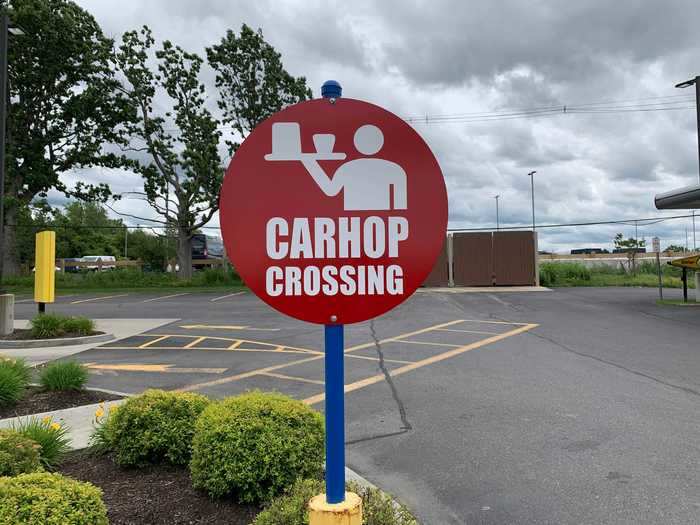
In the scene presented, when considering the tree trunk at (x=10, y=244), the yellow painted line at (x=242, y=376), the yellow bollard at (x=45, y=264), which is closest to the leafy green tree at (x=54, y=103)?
the tree trunk at (x=10, y=244)

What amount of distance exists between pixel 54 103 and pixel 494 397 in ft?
105

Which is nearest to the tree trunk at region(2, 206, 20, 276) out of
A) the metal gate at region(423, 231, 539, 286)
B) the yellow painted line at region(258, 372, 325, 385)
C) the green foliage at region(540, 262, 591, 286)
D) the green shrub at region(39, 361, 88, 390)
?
the metal gate at region(423, 231, 539, 286)

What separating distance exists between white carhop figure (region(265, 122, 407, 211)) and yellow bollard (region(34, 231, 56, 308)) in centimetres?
1146

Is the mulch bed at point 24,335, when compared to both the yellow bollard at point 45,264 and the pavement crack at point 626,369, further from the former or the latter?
the pavement crack at point 626,369

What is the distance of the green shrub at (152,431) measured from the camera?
11.6ft

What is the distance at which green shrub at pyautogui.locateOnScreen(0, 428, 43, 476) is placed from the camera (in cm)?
286

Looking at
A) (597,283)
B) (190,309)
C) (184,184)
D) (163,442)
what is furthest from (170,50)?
(163,442)

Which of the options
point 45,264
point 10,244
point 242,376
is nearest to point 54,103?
point 10,244

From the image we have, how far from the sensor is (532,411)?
5535 millimetres

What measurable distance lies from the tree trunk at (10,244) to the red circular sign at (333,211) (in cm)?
3012

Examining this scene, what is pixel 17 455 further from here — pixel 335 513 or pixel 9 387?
pixel 9 387

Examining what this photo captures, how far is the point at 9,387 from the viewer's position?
17.5 feet

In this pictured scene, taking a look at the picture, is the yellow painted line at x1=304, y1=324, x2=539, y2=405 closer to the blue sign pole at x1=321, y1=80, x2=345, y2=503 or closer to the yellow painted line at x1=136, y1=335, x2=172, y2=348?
the blue sign pole at x1=321, y1=80, x2=345, y2=503

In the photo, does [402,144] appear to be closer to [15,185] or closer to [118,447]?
[118,447]
